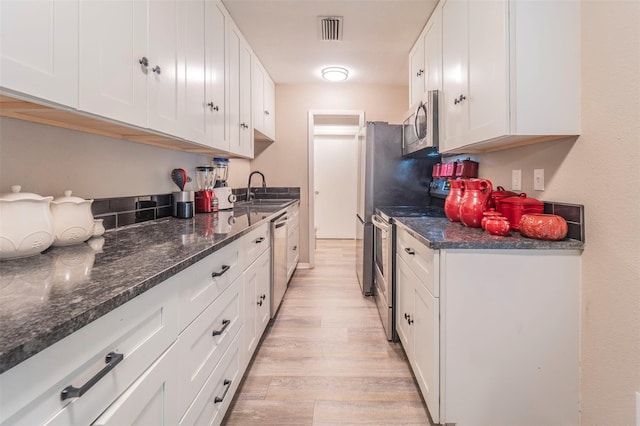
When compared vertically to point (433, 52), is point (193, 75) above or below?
below

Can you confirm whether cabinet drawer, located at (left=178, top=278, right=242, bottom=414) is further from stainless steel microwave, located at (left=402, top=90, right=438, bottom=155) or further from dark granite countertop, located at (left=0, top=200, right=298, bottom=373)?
stainless steel microwave, located at (left=402, top=90, right=438, bottom=155)

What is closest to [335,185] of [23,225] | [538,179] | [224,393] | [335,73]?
[335,73]

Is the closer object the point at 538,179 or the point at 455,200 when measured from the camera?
the point at 538,179

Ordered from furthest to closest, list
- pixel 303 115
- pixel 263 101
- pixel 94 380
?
1. pixel 303 115
2. pixel 263 101
3. pixel 94 380

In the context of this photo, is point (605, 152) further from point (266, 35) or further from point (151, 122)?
point (266, 35)

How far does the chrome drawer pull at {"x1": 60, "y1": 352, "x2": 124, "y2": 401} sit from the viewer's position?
526 millimetres

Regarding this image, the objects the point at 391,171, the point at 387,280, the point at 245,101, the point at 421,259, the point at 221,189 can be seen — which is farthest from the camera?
the point at 391,171

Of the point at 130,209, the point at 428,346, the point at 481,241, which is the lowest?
the point at 428,346

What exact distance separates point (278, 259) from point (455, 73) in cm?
178

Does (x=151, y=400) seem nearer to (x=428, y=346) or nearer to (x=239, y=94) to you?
(x=428, y=346)

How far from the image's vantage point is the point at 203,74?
5.98ft

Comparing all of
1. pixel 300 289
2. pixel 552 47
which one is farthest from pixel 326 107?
pixel 552 47

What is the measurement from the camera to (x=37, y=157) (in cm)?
111

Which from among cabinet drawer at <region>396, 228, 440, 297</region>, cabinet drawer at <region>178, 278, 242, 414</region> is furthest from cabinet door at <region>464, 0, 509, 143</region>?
cabinet drawer at <region>178, 278, 242, 414</region>
